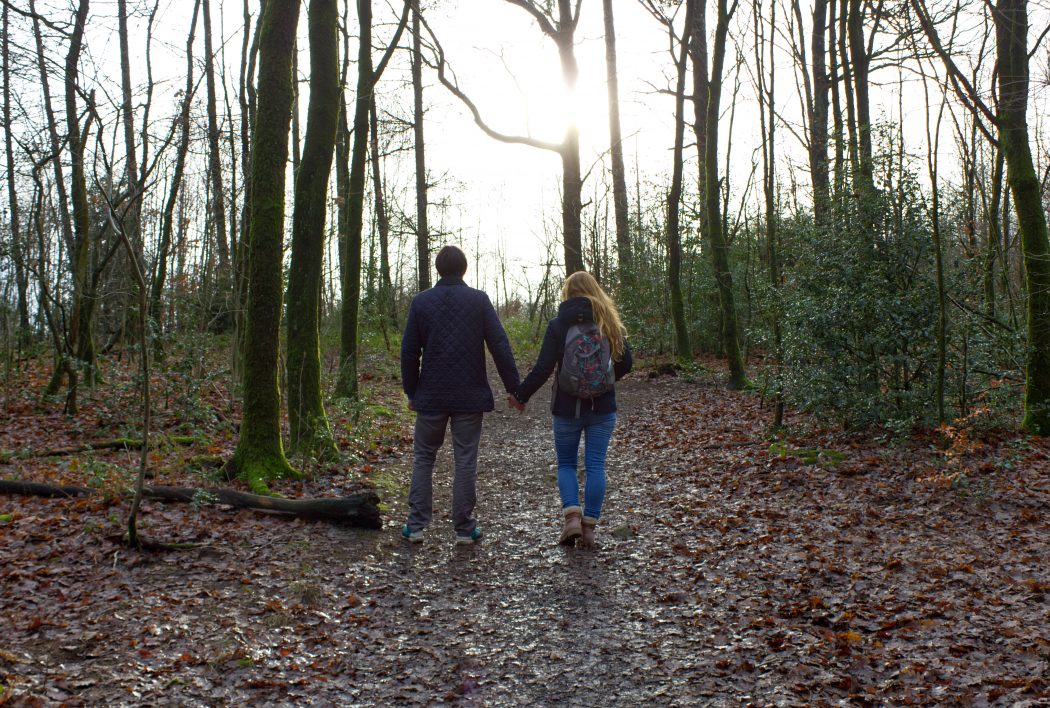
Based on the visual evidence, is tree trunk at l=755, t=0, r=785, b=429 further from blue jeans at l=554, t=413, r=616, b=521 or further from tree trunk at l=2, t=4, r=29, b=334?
tree trunk at l=2, t=4, r=29, b=334

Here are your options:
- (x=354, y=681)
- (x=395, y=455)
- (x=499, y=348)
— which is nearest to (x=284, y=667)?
(x=354, y=681)

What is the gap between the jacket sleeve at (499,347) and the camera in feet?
19.5

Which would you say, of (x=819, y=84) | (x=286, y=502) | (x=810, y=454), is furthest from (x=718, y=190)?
(x=286, y=502)

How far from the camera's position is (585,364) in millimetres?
5777

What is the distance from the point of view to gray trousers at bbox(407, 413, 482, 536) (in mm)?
5910

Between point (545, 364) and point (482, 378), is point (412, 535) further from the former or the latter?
point (545, 364)

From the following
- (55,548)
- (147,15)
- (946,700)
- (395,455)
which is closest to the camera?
(946,700)

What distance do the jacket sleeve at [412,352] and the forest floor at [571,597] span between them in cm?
135

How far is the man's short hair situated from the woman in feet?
2.94

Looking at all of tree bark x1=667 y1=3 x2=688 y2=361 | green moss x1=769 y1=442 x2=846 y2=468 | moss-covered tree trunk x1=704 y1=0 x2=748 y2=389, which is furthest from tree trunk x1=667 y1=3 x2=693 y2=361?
green moss x1=769 y1=442 x2=846 y2=468

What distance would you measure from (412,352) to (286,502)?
1.81m

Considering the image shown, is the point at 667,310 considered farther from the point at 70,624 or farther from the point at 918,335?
the point at 70,624

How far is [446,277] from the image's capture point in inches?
237

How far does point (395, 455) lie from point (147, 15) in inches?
261
